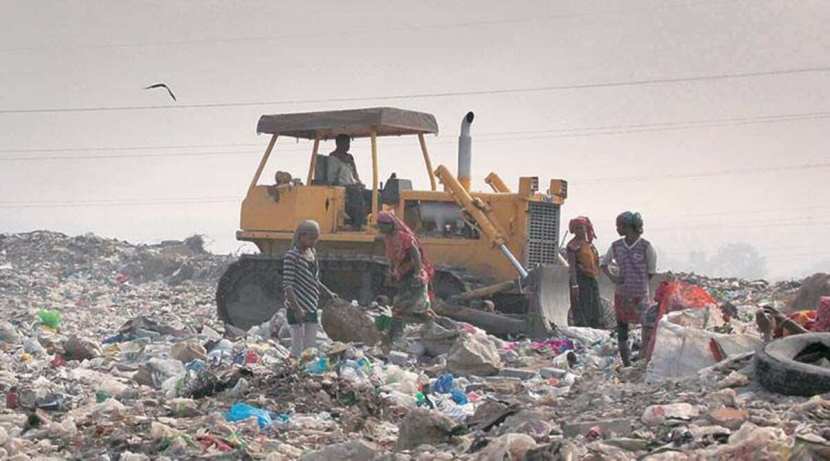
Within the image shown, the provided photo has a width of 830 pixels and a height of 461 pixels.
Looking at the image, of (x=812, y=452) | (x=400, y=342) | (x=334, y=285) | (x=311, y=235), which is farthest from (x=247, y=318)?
(x=812, y=452)

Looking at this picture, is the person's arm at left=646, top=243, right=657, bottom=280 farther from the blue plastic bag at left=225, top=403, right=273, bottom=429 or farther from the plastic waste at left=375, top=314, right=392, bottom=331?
the blue plastic bag at left=225, top=403, right=273, bottom=429

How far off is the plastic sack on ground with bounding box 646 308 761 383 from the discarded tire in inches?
35.1

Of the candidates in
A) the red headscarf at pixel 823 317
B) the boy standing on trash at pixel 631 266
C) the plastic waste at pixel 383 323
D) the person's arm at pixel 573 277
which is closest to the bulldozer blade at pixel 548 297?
the person's arm at pixel 573 277

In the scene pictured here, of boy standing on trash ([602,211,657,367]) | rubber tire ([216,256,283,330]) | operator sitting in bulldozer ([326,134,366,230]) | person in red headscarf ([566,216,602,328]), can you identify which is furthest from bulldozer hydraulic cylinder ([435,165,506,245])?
boy standing on trash ([602,211,657,367])

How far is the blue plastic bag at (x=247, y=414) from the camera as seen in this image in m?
6.86

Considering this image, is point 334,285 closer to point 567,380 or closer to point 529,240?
point 529,240

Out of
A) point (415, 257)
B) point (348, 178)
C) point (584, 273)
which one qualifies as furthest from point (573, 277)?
point (348, 178)

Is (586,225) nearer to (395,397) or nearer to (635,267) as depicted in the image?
(635,267)

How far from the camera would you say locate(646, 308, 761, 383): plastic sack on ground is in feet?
24.4

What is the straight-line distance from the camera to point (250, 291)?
13.3 meters

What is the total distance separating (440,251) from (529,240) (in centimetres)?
108

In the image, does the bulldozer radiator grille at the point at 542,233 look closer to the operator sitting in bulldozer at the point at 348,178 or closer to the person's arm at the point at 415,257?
the operator sitting in bulldozer at the point at 348,178

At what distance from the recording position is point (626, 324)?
9008 millimetres

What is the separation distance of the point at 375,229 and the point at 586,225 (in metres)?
2.83
